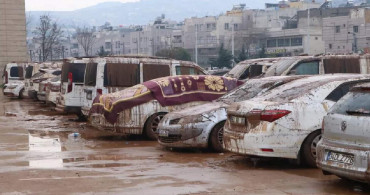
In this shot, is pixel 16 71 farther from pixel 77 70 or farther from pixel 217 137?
pixel 217 137

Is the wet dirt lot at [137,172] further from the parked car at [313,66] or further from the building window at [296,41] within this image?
the building window at [296,41]

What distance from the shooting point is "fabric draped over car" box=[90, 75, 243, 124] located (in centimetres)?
1358

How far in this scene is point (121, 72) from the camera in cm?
1619

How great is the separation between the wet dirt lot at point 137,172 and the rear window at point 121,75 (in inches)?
85.8

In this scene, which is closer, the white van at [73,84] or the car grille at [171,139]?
the car grille at [171,139]

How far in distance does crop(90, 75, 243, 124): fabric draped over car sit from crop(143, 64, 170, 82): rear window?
8.28 feet

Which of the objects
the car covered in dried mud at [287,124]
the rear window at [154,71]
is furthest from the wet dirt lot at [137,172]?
the rear window at [154,71]

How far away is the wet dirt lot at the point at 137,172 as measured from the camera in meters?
8.38

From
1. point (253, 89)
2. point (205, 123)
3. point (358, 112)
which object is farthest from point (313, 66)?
point (358, 112)

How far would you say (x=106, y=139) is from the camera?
1451 centimetres

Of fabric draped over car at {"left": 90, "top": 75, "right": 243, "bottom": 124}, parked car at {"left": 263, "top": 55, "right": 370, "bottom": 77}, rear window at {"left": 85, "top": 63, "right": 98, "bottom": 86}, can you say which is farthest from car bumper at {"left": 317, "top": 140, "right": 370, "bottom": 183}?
rear window at {"left": 85, "top": 63, "right": 98, "bottom": 86}

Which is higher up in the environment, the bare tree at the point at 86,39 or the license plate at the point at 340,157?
the bare tree at the point at 86,39

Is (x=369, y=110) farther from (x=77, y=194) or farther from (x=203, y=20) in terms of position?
(x=203, y=20)

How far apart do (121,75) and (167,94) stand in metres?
2.80
